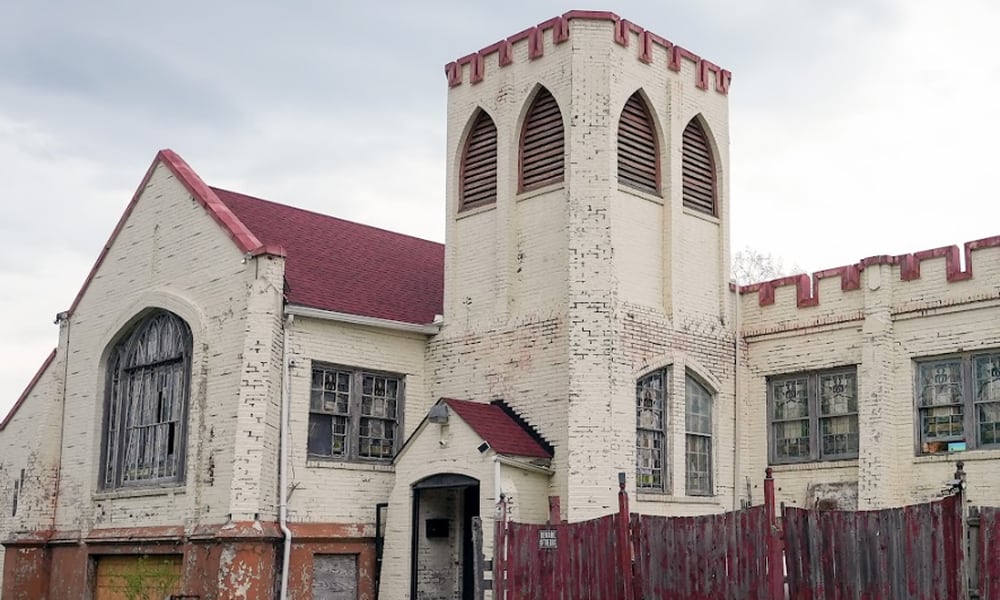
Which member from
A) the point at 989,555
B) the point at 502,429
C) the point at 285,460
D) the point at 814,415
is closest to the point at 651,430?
the point at 502,429

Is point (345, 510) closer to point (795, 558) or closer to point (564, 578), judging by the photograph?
point (564, 578)

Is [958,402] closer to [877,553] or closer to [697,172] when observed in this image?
[697,172]

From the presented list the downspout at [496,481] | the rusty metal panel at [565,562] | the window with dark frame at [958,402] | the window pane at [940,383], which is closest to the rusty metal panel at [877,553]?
the rusty metal panel at [565,562]

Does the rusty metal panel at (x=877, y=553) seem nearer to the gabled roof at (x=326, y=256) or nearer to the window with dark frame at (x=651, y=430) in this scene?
the window with dark frame at (x=651, y=430)

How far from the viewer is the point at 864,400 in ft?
63.8

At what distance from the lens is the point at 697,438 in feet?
68.3

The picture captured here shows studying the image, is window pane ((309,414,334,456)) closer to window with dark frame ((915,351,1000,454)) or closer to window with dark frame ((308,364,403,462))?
window with dark frame ((308,364,403,462))

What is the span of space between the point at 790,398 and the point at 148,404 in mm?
10841

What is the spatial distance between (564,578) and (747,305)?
784 centimetres

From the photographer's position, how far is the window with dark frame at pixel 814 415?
1997cm

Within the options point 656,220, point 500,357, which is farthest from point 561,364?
point 656,220

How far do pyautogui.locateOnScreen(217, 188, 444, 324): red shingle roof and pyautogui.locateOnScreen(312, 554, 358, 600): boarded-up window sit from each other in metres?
3.93

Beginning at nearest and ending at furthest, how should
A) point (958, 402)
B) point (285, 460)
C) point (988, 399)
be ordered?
1. point (988, 399)
2. point (958, 402)
3. point (285, 460)

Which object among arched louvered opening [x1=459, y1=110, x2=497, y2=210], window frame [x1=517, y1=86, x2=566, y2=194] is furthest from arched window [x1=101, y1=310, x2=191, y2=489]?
window frame [x1=517, y1=86, x2=566, y2=194]
